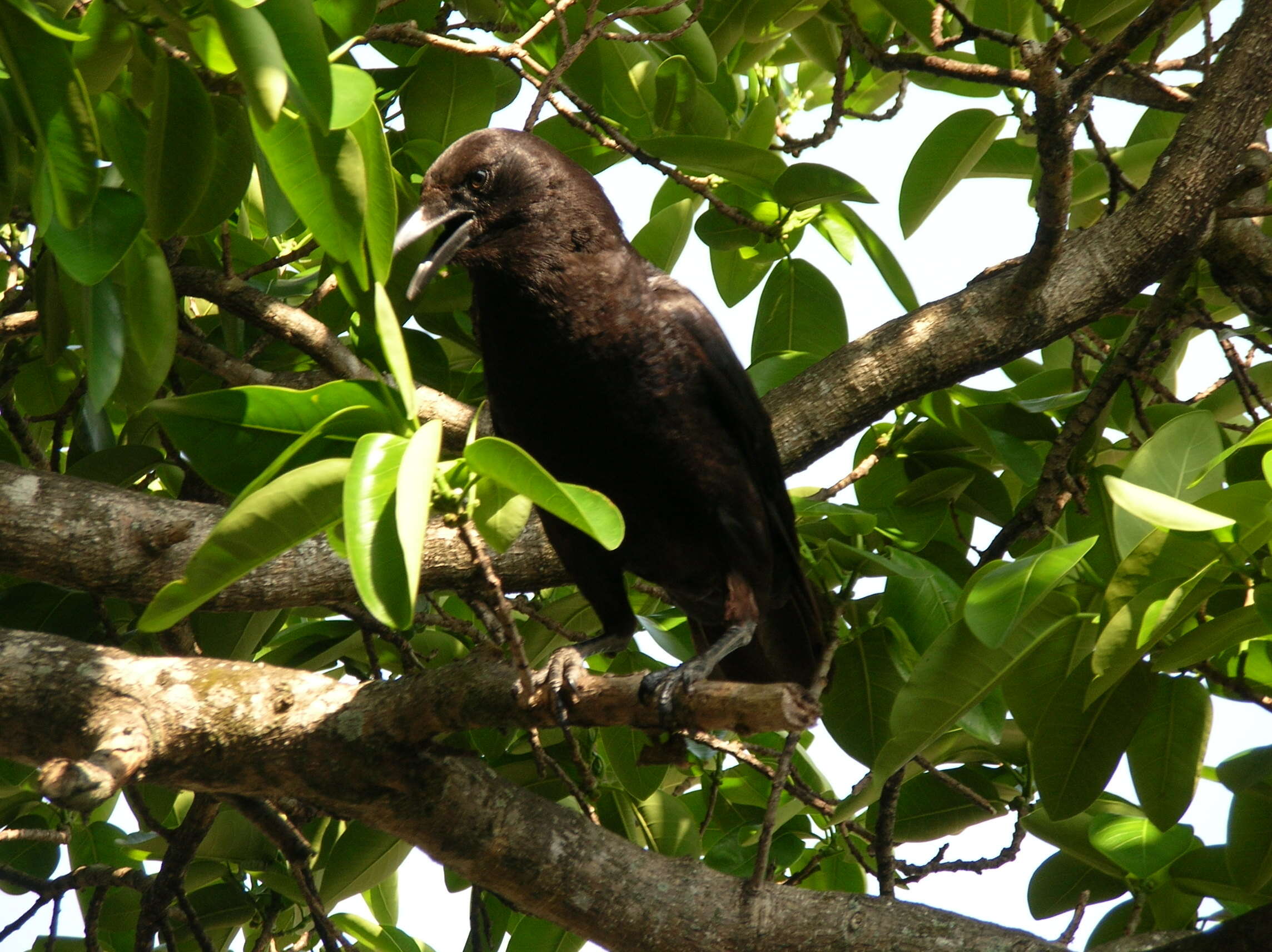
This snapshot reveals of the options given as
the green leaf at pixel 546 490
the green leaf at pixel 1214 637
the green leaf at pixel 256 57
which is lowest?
the green leaf at pixel 546 490

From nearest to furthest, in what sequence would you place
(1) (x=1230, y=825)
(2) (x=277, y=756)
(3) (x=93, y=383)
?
(3) (x=93, y=383)
(2) (x=277, y=756)
(1) (x=1230, y=825)

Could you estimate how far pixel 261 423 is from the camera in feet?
5.49

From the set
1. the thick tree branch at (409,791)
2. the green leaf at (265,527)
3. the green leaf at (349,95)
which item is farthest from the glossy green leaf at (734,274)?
the green leaf at (265,527)

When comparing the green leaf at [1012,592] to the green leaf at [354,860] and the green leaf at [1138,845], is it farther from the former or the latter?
the green leaf at [354,860]

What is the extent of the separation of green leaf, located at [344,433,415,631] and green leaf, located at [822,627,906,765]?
4.83 feet

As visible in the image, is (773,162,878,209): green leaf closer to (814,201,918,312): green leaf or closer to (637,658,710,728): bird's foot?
(814,201,918,312): green leaf

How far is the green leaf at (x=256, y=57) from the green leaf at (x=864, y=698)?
5.93ft

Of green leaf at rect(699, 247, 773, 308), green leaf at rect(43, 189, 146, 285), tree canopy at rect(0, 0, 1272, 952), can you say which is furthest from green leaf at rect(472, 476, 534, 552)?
green leaf at rect(699, 247, 773, 308)

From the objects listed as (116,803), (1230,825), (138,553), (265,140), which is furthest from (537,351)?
(116,803)

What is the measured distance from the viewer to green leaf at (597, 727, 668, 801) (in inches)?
106

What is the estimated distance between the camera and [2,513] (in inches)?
91.6

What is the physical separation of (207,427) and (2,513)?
35.9 inches

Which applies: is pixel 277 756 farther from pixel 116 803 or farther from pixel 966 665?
pixel 116 803

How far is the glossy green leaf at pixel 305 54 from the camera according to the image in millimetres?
1342
